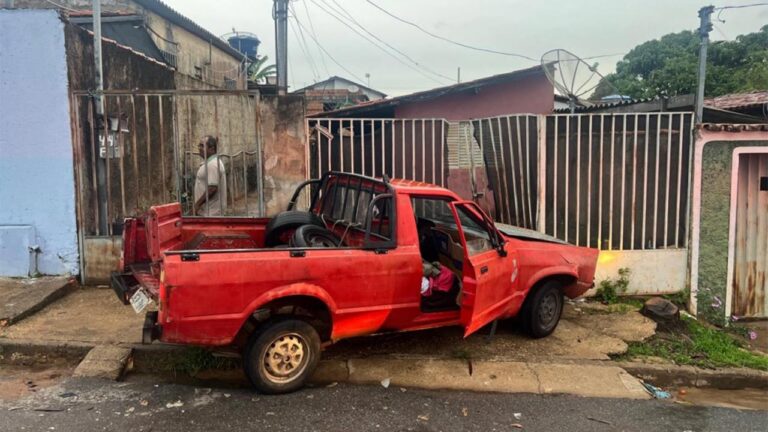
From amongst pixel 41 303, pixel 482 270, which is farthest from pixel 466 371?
pixel 41 303

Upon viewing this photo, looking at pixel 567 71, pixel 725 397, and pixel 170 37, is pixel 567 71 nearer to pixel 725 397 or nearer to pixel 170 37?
pixel 725 397

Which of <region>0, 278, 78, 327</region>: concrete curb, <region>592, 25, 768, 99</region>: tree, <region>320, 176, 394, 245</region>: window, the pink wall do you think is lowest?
<region>0, 278, 78, 327</region>: concrete curb

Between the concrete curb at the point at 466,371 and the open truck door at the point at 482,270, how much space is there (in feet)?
1.55

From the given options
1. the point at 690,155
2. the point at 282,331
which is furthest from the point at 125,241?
the point at 690,155

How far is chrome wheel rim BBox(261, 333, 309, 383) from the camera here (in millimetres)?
4148

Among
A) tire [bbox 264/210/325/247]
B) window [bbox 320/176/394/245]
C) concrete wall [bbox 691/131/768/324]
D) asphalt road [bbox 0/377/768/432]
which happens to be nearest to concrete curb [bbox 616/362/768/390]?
asphalt road [bbox 0/377/768/432]

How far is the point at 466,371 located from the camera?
4.82 m

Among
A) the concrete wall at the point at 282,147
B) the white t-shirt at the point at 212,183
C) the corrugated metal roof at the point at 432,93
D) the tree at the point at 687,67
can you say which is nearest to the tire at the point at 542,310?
the concrete wall at the point at 282,147

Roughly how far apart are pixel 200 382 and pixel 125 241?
4.52ft

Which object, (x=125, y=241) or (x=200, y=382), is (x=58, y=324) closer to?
(x=125, y=241)

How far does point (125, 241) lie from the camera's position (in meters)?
4.74

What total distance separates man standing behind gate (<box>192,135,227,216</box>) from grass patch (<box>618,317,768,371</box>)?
4991 mm

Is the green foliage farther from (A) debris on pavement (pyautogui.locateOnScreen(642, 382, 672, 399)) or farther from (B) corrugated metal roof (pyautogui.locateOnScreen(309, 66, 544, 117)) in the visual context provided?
(B) corrugated metal roof (pyautogui.locateOnScreen(309, 66, 544, 117))

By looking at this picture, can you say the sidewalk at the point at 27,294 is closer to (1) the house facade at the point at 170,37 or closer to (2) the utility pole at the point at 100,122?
(2) the utility pole at the point at 100,122
